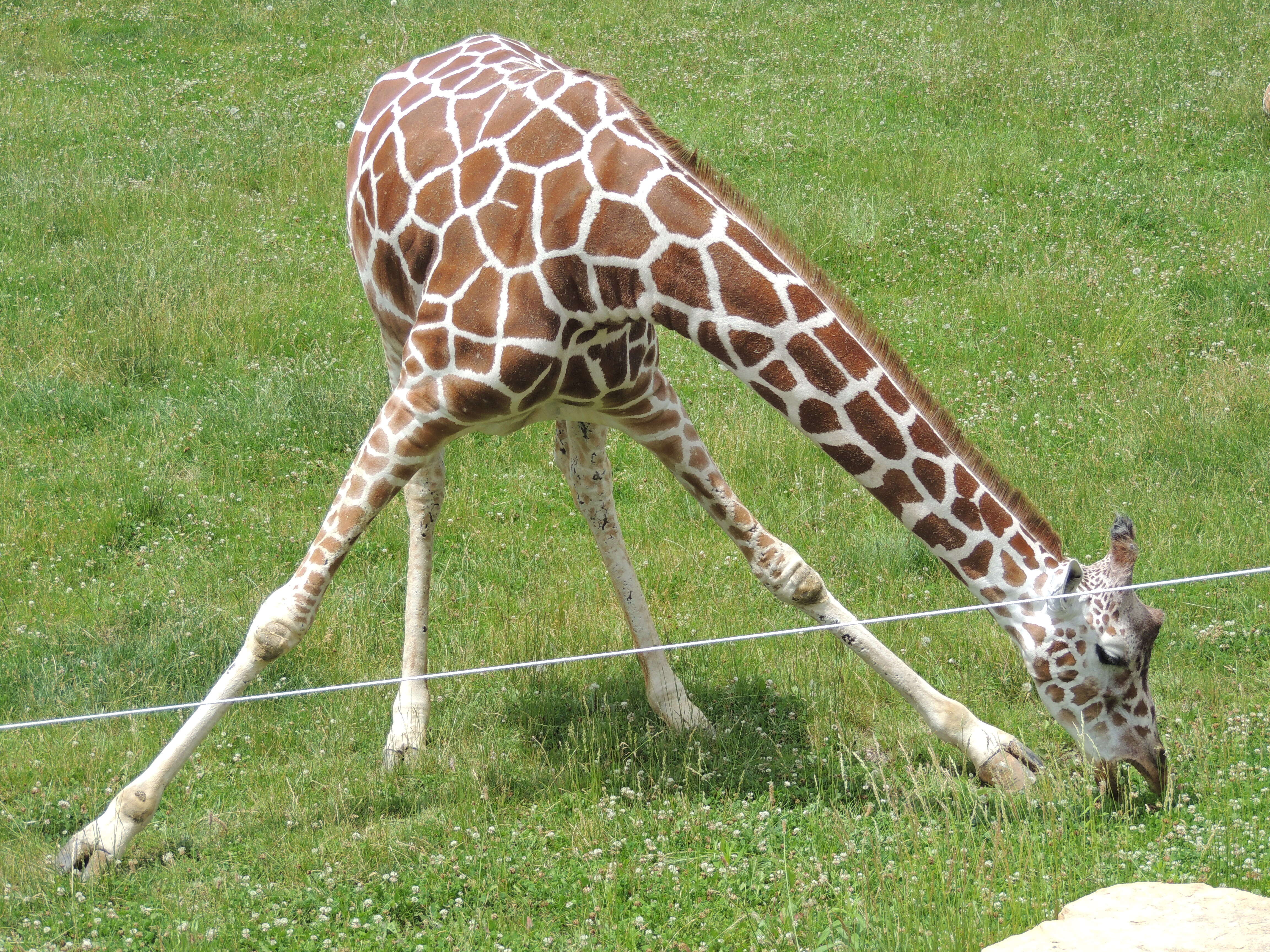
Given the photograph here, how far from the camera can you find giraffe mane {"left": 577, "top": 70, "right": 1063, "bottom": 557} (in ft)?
15.4

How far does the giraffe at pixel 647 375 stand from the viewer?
15.1ft

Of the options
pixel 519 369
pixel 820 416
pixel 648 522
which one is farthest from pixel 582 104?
pixel 648 522

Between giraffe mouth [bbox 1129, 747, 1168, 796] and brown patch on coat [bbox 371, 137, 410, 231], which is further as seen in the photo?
brown patch on coat [bbox 371, 137, 410, 231]

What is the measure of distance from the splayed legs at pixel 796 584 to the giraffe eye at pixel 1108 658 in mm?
805

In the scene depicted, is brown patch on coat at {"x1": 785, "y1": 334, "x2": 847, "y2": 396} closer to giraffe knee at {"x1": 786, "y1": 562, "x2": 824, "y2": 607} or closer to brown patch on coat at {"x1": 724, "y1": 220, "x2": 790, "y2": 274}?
brown patch on coat at {"x1": 724, "y1": 220, "x2": 790, "y2": 274}

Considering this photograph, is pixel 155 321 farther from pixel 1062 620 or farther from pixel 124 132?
pixel 1062 620

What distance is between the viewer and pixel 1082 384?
8453 millimetres

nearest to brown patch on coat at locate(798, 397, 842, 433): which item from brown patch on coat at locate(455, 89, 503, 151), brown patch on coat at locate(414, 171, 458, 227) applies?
brown patch on coat at locate(414, 171, 458, 227)

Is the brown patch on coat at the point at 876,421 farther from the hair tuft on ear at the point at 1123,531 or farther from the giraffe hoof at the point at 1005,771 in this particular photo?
the giraffe hoof at the point at 1005,771

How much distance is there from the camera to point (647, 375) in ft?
17.4

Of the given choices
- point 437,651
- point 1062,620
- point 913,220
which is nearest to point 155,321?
point 437,651

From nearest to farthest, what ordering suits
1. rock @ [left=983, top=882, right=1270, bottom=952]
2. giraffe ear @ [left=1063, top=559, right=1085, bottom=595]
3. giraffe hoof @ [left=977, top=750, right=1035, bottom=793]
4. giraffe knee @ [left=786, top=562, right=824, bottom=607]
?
rock @ [left=983, top=882, right=1270, bottom=952], giraffe ear @ [left=1063, top=559, right=1085, bottom=595], giraffe hoof @ [left=977, top=750, right=1035, bottom=793], giraffe knee @ [left=786, top=562, right=824, bottom=607]

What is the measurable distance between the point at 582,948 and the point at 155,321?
655cm

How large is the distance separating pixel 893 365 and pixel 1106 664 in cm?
136
